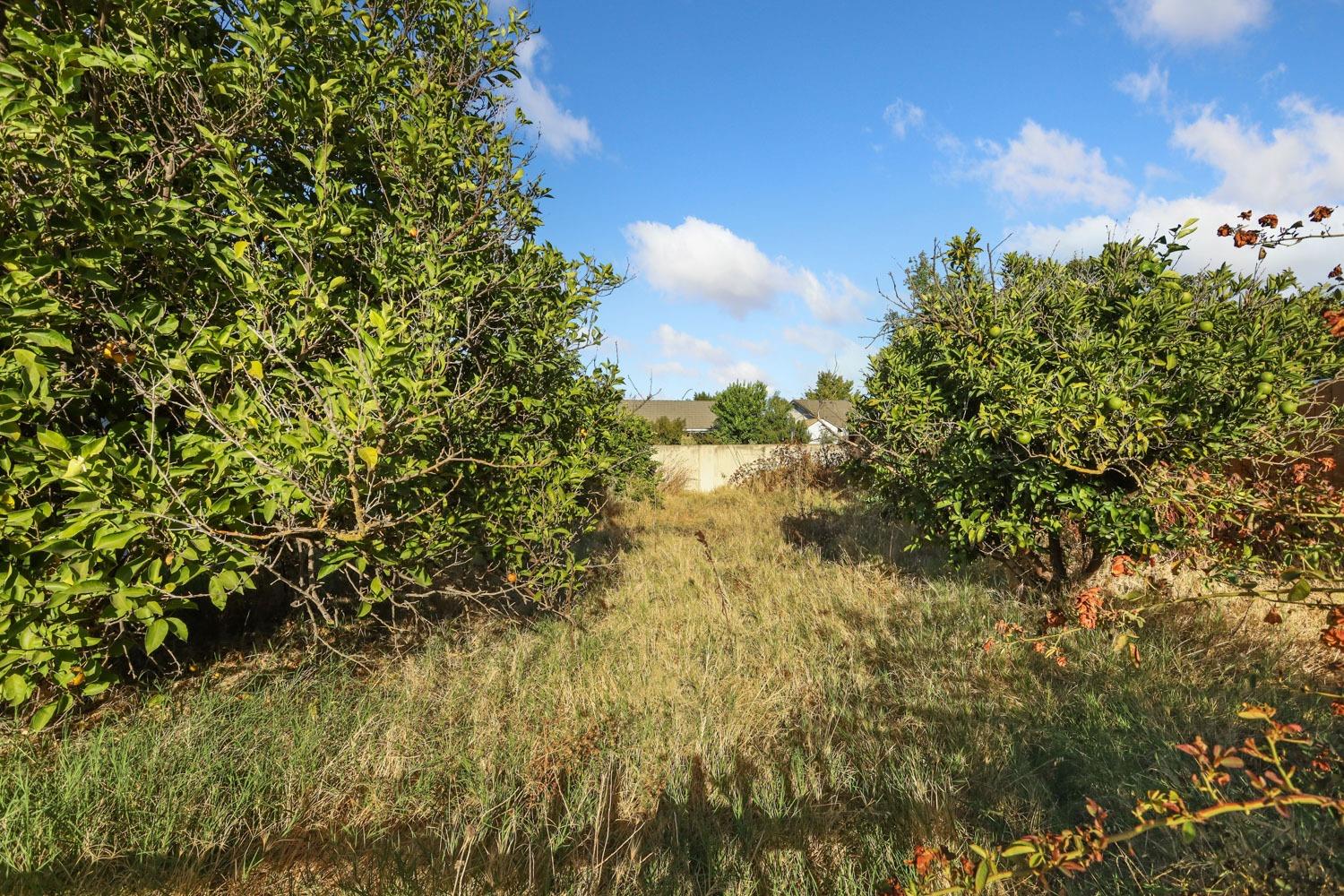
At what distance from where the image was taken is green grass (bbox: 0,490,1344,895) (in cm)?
228

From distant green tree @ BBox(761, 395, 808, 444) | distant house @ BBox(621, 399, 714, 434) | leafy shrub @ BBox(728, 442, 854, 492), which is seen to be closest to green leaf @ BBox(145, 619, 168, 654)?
leafy shrub @ BBox(728, 442, 854, 492)

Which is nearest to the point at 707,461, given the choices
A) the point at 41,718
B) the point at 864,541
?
the point at 864,541

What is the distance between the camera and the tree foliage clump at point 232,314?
2.51 metres

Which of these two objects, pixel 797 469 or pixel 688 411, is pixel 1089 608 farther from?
pixel 688 411

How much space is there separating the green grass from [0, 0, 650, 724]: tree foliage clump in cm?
63

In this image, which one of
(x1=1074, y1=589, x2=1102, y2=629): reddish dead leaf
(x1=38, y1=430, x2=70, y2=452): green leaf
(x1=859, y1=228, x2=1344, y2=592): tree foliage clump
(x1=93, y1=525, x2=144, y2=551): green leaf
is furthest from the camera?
(x1=859, y1=228, x2=1344, y2=592): tree foliage clump

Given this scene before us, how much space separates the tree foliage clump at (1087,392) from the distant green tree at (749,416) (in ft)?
87.5

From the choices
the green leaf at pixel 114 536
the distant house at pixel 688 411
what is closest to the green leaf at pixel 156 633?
the green leaf at pixel 114 536

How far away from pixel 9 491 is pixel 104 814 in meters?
1.37

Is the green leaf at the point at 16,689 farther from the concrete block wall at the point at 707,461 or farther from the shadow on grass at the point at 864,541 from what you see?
the concrete block wall at the point at 707,461

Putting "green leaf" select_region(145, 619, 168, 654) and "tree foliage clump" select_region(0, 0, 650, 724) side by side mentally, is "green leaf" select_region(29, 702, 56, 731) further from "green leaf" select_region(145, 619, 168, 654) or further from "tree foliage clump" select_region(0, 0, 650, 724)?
"green leaf" select_region(145, 619, 168, 654)

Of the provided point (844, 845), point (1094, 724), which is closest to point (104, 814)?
point (844, 845)

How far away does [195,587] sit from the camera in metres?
3.70

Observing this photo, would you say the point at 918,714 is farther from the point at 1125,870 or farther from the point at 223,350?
the point at 223,350
